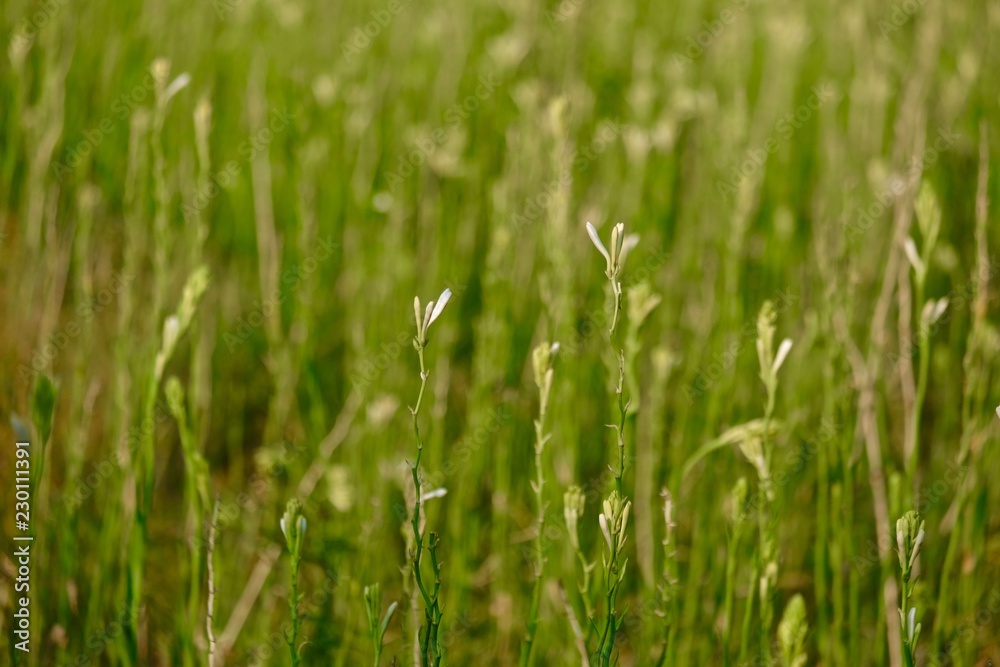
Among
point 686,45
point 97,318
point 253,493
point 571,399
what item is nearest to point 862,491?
point 571,399

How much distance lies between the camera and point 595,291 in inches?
116

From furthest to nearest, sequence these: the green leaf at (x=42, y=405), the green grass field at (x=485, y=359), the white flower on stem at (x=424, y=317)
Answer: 1. the green grass field at (x=485, y=359)
2. the green leaf at (x=42, y=405)
3. the white flower on stem at (x=424, y=317)

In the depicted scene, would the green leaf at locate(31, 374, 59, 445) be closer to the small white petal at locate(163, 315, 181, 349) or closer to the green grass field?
the green grass field

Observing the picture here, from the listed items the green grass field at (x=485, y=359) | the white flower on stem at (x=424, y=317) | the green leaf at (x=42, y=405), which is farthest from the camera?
the green grass field at (x=485, y=359)

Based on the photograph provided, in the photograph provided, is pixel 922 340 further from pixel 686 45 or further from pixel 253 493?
pixel 686 45

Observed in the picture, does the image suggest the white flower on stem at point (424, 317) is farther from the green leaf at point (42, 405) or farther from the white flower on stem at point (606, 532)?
the green leaf at point (42, 405)

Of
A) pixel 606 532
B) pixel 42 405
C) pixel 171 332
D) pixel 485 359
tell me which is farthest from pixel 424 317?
pixel 485 359

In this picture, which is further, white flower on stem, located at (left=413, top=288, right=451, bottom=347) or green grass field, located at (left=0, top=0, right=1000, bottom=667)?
green grass field, located at (left=0, top=0, right=1000, bottom=667)

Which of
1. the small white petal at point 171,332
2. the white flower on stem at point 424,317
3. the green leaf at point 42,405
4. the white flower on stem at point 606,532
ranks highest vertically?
the small white petal at point 171,332

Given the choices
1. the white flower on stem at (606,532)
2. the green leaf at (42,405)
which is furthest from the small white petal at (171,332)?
the white flower on stem at (606,532)

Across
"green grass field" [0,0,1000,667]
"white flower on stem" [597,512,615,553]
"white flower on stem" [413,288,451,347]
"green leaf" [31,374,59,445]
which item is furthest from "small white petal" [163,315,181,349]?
"white flower on stem" [597,512,615,553]

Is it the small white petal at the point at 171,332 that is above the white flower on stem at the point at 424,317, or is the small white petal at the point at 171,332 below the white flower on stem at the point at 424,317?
above

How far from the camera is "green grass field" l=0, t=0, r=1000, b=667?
155cm

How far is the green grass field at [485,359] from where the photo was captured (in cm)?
155
